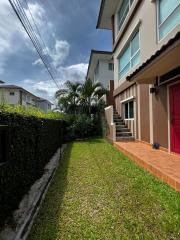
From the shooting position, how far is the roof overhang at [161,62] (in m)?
4.77

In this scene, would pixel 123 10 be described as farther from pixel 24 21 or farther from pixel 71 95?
pixel 24 21

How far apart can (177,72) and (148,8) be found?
161 inches

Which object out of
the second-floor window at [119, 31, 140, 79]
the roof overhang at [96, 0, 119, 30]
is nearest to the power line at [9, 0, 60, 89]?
the second-floor window at [119, 31, 140, 79]

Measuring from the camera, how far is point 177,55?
5.33 m

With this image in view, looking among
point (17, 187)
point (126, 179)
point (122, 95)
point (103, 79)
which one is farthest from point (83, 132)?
point (17, 187)

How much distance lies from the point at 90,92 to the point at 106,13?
627 centimetres

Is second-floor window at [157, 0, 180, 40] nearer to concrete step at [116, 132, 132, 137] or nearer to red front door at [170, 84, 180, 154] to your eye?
red front door at [170, 84, 180, 154]

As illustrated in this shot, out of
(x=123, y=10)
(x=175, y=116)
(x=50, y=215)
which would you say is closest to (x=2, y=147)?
(x=50, y=215)

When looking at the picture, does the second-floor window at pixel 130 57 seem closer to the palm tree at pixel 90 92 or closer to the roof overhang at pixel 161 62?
the palm tree at pixel 90 92

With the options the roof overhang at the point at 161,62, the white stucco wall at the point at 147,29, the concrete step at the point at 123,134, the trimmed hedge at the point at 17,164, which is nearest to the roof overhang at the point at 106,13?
the white stucco wall at the point at 147,29

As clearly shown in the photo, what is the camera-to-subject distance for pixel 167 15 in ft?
24.6

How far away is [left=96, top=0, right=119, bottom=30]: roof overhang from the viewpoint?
15.1 meters

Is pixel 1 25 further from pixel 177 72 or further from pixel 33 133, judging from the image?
pixel 177 72

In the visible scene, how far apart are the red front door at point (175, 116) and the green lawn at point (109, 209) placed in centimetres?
194
